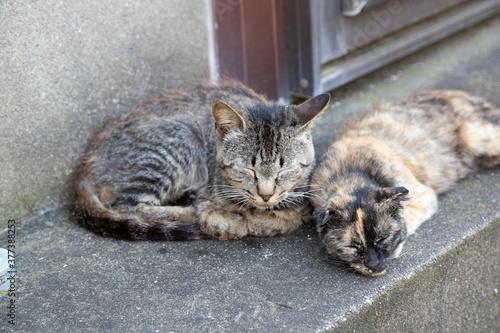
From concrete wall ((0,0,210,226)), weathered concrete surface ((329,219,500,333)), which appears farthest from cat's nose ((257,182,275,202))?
concrete wall ((0,0,210,226))

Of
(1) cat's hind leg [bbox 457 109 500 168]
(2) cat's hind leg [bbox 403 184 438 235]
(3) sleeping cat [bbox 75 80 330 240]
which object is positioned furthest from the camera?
(1) cat's hind leg [bbox 457 109 500 168]

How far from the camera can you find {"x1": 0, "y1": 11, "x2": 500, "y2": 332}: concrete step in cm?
286

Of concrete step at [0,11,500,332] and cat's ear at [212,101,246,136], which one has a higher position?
cat's ear at [212,101,246,136]

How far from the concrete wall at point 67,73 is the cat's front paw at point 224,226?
120cm

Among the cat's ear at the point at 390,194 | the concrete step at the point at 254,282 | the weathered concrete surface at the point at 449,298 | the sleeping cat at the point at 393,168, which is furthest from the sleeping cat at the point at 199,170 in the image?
the weathered concrete surface at the point at 449,298

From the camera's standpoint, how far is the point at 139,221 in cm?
358

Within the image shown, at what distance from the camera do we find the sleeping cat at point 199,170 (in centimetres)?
345

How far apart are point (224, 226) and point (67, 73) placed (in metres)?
1.59

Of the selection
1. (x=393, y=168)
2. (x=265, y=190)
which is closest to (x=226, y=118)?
(x=265, y=190)

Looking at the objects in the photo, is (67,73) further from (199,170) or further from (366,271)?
(366,271)

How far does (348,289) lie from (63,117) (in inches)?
92.4

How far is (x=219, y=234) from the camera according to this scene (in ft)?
11.7

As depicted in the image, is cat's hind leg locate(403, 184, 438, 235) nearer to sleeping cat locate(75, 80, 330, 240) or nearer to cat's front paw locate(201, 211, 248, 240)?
sleeping cat locate(75, 80, 330, 240)

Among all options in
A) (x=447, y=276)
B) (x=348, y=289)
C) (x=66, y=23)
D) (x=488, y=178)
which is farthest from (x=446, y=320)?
(x=66, y=23)
